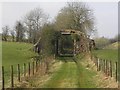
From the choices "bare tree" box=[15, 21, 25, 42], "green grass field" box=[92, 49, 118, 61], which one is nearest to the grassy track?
"green grass field" box=[92, 49, 118, 61]

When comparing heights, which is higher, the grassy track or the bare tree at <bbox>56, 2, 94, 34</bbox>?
the bare tree at <bbox>56, 2, 94, 34</bbox>

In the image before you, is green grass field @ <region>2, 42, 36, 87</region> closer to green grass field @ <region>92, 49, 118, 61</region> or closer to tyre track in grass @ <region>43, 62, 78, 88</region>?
tyre track in grass @ <region>43, 62, 78, 88</region>

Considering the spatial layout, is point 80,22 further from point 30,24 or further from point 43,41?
point 43,41

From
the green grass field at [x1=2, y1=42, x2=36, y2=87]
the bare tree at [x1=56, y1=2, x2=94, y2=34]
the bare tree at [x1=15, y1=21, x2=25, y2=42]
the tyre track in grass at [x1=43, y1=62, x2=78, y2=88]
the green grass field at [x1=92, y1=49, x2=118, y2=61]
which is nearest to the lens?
the tyre track in grass at [x1=43, y1=62, x2=78, y2=88]

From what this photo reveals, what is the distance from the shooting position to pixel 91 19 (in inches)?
3027

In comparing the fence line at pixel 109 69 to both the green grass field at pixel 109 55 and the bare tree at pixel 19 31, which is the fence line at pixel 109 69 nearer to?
the green grass field at pixel 109 55

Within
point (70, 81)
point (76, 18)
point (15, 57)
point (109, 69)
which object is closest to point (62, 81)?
point (70, 81)

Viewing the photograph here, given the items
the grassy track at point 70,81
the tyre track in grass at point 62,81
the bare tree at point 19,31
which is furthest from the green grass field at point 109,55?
the bare tree at point 19,31

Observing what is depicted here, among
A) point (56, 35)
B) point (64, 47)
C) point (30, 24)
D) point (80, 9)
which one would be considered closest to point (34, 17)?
point (30, 24)

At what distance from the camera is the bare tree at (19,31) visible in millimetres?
89000

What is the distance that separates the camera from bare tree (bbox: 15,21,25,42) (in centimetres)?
8900

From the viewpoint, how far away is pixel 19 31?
3595 inches

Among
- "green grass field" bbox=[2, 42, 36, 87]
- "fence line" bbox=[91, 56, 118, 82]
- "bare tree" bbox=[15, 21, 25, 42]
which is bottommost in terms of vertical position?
"green grass field" bbox=[2, 42, 36, 87]

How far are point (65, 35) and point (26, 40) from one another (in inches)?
955
